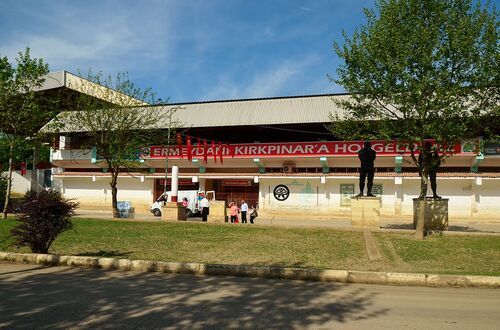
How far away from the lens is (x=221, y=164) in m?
35.7

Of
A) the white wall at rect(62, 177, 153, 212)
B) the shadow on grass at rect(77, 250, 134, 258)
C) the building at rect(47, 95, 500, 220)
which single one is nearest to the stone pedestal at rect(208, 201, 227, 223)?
the building at rect(47, 95, 500, 220)

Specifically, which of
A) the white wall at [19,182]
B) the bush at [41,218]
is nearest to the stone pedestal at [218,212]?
the bush at [41,218]

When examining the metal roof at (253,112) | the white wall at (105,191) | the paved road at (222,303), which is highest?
Result: the metal roof at (253,112)

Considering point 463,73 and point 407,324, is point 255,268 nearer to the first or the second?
point 407,324

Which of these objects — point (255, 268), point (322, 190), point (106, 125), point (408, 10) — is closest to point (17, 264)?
point (255, 268)

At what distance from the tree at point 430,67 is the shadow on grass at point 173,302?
861cm

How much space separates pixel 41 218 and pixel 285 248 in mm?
6342

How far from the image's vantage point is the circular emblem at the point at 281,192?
33500mm

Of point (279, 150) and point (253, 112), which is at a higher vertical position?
point (253, 112)

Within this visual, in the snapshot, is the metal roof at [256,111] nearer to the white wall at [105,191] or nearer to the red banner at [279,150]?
the red banner at [279,150]

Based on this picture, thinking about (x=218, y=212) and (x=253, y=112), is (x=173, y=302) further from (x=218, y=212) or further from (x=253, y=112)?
(x=253, y=112)

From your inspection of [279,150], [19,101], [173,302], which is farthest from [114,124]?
[173,302]

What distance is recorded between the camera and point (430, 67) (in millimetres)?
14148

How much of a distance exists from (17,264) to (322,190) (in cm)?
2527
